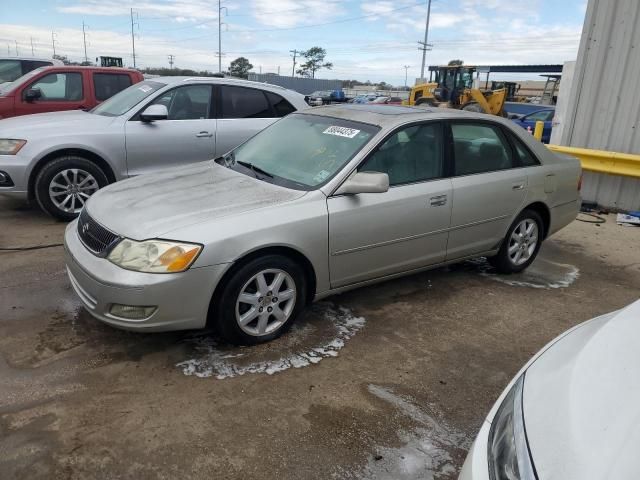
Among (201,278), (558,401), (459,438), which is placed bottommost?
(459,438)

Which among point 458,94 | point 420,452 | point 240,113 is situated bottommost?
point 420,452

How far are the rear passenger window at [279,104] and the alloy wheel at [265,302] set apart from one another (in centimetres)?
421

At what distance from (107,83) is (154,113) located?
2889 millimetres

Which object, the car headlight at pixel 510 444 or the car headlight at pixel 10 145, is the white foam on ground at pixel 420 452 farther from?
the car headlight at pixel 10 145

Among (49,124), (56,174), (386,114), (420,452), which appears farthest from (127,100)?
(420,452)

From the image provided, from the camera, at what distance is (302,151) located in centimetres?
400

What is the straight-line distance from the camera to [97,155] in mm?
5965

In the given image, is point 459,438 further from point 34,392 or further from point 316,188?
point 34,392

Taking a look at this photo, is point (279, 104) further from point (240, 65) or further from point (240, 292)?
point (240, 65)

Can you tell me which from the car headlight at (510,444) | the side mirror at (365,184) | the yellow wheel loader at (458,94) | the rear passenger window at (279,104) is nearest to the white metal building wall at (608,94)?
the rear passenger window at (279,104)

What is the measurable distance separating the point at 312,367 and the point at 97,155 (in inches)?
160

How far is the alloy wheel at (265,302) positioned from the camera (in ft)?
10.8

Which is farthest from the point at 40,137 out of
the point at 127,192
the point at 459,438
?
the point at 459,438

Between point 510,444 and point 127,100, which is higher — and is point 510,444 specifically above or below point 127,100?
below
